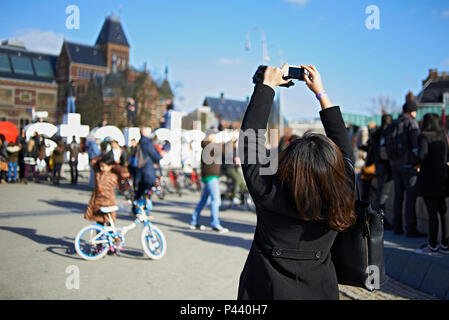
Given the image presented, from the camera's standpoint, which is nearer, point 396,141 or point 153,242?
point 153,242

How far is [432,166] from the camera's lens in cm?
627

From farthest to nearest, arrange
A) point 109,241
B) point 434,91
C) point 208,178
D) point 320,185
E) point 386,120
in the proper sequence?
point 434,91 → point 208,178 → point 386,120 → point 109,241 → point 320,185

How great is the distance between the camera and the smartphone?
7.22 ft

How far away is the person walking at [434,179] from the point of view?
6188 mm

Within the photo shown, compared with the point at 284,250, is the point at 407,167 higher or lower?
higher

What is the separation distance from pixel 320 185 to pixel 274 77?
1.90 feet

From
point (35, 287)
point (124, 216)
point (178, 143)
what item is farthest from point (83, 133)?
point (35, 287)

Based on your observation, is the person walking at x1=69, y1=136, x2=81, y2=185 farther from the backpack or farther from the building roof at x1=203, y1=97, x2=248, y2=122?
the building roof at x1=203, y1=97, x2=248, y2=122

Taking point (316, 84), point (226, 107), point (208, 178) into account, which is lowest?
point (208, 178)

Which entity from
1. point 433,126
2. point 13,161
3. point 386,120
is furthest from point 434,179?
point 13,161

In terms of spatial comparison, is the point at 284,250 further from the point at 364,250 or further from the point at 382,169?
the point at 382,169

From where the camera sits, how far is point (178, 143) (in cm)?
2453

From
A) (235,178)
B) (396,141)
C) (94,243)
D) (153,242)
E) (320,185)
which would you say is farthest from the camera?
(235,178)

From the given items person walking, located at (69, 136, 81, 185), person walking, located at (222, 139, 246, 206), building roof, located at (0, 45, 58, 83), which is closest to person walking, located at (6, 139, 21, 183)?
building roof, located at (0, 45, 58, 83)
